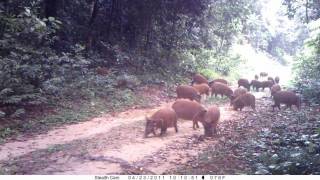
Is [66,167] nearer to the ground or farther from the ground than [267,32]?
nearer to the ground

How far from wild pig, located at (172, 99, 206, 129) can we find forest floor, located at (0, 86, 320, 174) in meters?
0.17

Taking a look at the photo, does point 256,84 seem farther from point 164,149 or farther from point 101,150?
point 101,150

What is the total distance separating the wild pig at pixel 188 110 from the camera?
8.33m

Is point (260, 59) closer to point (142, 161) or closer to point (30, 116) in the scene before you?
point (30, 116)

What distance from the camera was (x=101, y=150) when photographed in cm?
645

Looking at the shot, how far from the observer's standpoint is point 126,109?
10.3 m

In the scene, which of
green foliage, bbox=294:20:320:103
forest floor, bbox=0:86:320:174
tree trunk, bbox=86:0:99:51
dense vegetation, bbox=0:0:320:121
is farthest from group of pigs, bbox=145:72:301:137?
tree trunk, bbox=86:0:99:51

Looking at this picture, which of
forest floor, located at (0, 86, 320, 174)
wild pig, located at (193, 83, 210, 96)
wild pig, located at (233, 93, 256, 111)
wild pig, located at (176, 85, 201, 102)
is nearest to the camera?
forest floor, located at (0, 86, 320, 174)

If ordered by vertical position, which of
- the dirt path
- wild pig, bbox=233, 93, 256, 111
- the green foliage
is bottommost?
the dirt path

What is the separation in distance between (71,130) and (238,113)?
400 cm

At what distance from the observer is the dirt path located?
560 centimetres

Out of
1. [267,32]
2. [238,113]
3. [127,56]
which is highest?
[267,32]

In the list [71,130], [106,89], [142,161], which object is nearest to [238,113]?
[106,89]

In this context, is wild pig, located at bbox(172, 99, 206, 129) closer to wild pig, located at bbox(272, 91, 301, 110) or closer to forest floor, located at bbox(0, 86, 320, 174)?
Result: forest floor, located at bbox(0, 86, 320, 174)
